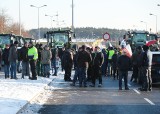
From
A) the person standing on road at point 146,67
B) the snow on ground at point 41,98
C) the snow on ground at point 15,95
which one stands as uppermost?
the person standing on road at point 146,67

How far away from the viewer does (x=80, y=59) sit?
2219 cm

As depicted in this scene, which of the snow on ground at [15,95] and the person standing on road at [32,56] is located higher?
the person standing on road at [32,56]

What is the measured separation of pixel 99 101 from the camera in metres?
16.4

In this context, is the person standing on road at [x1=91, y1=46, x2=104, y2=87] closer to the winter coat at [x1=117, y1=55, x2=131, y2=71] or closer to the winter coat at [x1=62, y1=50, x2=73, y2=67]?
the winter coat at [x1=117, y1=55, x2=131, y2=71]

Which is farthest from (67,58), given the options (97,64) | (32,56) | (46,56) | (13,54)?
(13,54)

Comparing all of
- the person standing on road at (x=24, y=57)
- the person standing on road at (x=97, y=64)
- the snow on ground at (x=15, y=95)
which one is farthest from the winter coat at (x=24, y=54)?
the person standing on road at (x=97, y=64)

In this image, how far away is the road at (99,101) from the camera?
14070 millimetres

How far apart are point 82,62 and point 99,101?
5911mm

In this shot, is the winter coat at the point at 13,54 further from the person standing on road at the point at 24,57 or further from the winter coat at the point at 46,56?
the winter coat at the point at 46,56

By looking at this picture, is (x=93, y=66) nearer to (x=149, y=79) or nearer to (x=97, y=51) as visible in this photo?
(x=97, y=51)

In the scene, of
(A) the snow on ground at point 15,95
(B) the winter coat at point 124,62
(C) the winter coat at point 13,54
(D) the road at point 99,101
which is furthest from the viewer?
(C) the winter coat at point 13,54

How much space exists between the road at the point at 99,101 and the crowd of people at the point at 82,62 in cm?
78

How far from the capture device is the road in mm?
14070

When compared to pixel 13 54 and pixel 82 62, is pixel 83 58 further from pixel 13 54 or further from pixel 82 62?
pixel 13 54
